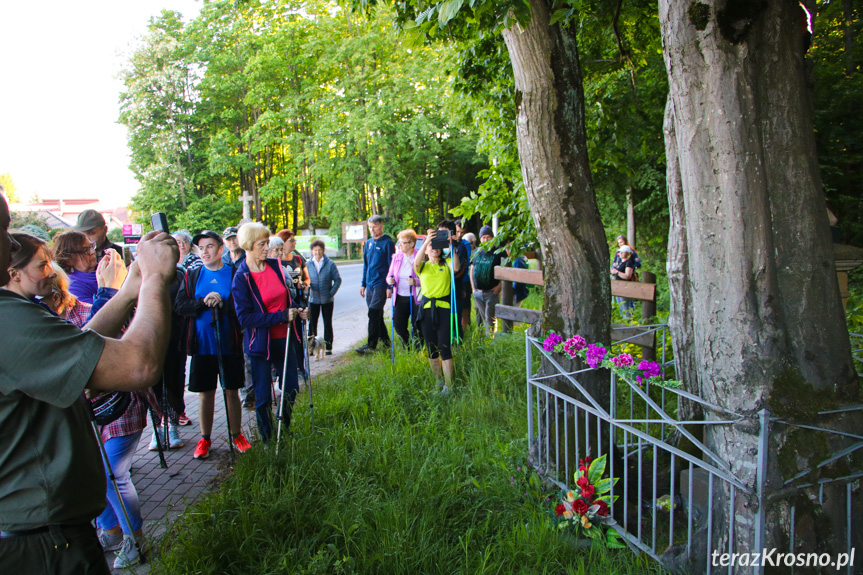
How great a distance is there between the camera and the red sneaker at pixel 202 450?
4.66 meters

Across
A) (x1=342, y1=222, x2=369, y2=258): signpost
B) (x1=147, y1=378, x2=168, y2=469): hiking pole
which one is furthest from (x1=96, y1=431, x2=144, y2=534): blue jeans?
(x1=342, y1=222, x2=369, y2=258): signpost

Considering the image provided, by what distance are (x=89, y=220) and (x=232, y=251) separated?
1.46 metres

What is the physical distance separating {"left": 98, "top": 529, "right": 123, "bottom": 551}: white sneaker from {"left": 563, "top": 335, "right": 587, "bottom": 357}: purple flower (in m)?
3.05

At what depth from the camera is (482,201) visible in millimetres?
6320

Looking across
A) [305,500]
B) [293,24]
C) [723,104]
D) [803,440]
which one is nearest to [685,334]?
[803,440]

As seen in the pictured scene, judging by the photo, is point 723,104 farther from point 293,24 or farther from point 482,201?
point 293,24

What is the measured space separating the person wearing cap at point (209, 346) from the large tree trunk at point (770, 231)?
3.77m

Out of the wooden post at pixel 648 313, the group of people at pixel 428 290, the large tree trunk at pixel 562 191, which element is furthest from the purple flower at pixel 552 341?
the group of people at pixel 428 290

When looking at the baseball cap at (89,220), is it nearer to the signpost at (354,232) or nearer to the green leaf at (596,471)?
the green leaf at (596,471)

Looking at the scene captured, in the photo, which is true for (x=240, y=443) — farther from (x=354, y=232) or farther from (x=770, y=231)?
(x=354, y=232)

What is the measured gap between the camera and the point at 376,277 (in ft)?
26.8

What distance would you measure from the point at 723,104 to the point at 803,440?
1.56 m

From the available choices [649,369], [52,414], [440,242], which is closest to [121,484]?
[52,414]

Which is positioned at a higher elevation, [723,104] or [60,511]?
[723,104]
